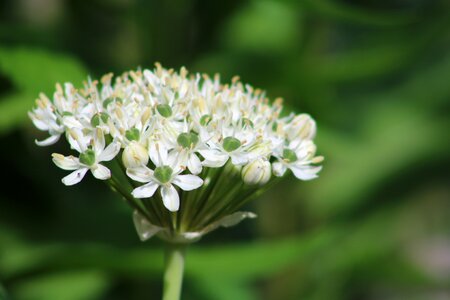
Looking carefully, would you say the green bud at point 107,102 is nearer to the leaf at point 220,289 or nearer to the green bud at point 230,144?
the green bud at point 230,144

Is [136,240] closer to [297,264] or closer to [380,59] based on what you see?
[297,264]

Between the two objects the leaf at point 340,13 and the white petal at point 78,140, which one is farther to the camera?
the leaf at point 340,13

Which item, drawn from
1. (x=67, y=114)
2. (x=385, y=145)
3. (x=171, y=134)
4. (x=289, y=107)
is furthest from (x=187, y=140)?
(x=385, y=145)

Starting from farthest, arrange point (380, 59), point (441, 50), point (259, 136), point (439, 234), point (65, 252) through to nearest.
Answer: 1. point (439, 234)
2. point (441, 50)
3. point (380, 59)
4. point (65, 252)
5. point (259, 136)

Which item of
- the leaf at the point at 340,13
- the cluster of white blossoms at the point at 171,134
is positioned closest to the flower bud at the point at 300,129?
the cluster of white blossoms at the point at 171,134

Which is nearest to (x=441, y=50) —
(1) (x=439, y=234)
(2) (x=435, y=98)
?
(2) (x=435, y=98)

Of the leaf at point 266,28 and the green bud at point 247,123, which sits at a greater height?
the leaf at point 266,28
